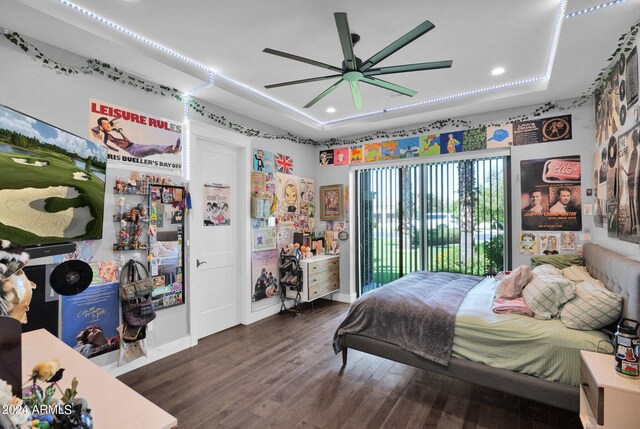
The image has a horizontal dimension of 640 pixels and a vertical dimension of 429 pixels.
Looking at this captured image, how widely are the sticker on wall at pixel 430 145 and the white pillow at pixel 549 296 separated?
95.6 inches

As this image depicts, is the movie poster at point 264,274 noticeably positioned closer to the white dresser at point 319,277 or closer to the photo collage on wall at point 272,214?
the photo collage on wall at point 272,214

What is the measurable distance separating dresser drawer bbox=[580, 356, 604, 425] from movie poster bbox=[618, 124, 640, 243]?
0.99m

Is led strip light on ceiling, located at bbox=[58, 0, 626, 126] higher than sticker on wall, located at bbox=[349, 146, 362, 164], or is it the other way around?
led strip light on ceiling, located at bbox=[58, 0, 626, 126]

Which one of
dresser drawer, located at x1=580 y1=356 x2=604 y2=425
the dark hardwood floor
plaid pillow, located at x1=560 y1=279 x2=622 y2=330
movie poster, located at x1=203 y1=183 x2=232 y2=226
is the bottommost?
the dark hardwood floor

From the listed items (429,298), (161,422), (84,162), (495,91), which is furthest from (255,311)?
(495,91)

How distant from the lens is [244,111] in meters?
3.98

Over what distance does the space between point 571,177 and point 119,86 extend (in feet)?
15.9

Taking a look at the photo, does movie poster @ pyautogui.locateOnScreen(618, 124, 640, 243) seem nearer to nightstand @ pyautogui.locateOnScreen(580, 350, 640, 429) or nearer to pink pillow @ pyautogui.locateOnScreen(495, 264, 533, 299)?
pink pillow @ pyautogui.locateOnScreen(495, 264, 533, 299)

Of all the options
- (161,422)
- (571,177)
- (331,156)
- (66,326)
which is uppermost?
(331,156)

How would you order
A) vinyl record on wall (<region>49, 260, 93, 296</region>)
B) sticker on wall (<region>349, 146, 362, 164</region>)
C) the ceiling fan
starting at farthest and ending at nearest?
sticker on wall (<region>349, 146, 362, 164</region>) < vinyl record on wall (<region>49, 260, 93, 296</region>) < the ceiling fan

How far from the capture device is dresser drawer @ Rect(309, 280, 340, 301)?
4.62 metres

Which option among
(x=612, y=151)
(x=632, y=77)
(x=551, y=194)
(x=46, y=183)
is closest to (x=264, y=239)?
(x=46, y=183)

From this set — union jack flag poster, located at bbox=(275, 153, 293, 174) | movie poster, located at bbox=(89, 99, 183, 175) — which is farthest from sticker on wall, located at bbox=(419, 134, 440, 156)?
movie poster, located at bbox=(89, 99, 183, 175)

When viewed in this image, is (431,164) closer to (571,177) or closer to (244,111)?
(571,177)
